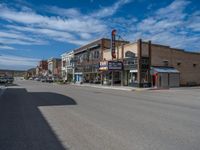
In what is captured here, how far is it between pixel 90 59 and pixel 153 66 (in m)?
21.5

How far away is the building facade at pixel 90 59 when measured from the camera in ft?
168

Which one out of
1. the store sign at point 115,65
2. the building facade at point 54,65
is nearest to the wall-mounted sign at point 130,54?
the store sign at point 115,65

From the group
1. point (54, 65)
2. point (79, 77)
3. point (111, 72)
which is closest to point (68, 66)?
point (79, 77)

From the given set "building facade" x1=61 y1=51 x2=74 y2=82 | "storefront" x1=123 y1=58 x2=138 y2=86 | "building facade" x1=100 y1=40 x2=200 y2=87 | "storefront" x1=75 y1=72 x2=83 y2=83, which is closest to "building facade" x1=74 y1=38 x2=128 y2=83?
"storefront" x1=75 y1=72 x2=83 y2=83

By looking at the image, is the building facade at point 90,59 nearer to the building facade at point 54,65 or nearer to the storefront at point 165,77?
the storefront at point 165,77

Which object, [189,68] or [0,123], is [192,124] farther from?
[189,68]

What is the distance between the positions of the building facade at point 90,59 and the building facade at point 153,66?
24.1 feet

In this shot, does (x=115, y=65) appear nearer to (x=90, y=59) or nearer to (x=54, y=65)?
(x=90, y=59)

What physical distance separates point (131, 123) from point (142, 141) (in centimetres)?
246

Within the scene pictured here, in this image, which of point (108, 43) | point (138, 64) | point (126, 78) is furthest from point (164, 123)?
point (108, 43)

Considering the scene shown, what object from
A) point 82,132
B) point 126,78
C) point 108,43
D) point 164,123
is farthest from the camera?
point 108,43

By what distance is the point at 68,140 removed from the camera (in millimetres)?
6559

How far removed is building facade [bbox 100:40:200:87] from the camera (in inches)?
1499

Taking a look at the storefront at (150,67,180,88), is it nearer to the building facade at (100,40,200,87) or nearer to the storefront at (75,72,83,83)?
the building facade at (100,40,200,87)
